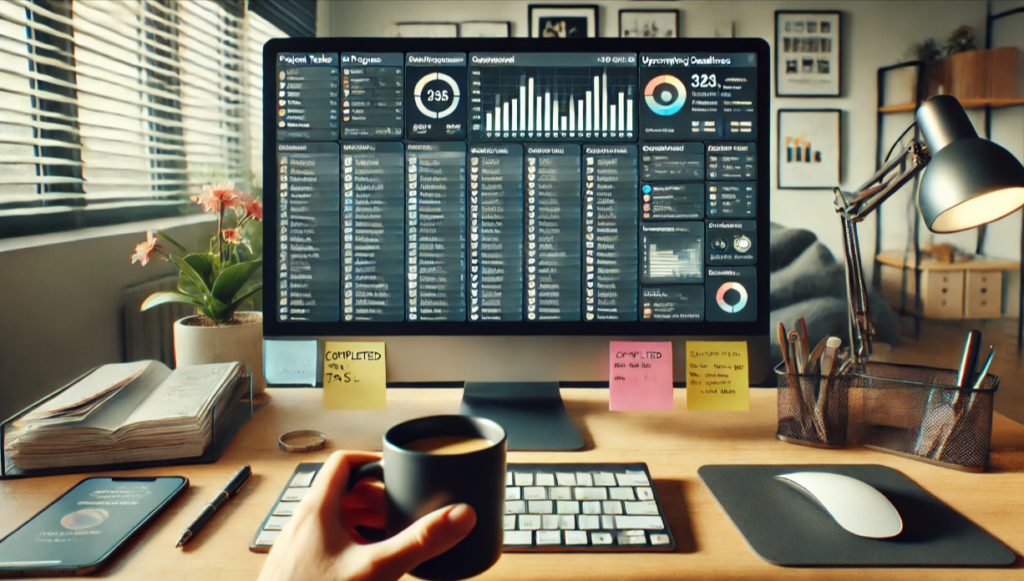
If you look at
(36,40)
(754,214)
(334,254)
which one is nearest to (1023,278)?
(754,214)

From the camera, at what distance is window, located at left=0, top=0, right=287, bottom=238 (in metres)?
1.16

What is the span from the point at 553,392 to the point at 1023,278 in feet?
13.8

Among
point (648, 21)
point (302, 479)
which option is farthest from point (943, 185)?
point (648, 21)

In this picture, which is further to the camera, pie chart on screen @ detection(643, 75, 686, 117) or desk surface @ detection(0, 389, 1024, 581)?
pie chart on screen @ detection(643, 75, 686, 117)

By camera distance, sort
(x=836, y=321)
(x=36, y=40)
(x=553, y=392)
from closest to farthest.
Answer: (x=553, y=392), (x=36, y=40), (x=836, y=321)

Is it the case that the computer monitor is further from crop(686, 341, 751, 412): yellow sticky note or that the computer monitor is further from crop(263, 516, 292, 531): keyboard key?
crop(263, 516, 292, 531): keyboard key

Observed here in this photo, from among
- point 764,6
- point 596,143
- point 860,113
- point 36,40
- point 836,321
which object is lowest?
point 836,321

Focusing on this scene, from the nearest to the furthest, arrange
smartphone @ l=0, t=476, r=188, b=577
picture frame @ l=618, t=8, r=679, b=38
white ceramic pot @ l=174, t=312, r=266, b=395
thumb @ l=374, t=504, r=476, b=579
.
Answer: thumb @ l=374, t=504, r=476, b=579, smartphone @ l=0, t=476, r=188, b=577, white ceramic pot @ l=174, t=312, r=266, b=395, picture frame @ l=618, t=8, r=679, b=38

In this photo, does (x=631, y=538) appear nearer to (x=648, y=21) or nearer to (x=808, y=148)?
(x=648, y=21)

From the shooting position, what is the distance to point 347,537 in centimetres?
44

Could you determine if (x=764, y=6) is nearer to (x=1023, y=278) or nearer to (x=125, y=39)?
(x=1023, y=278)

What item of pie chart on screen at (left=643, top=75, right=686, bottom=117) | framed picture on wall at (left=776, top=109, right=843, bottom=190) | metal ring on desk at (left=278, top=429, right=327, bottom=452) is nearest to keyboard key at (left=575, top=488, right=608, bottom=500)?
metal ring on desk at (left=278, top=429, right=327, bottom=452)

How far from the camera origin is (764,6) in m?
4.16

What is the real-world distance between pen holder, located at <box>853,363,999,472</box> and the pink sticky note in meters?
0.22
